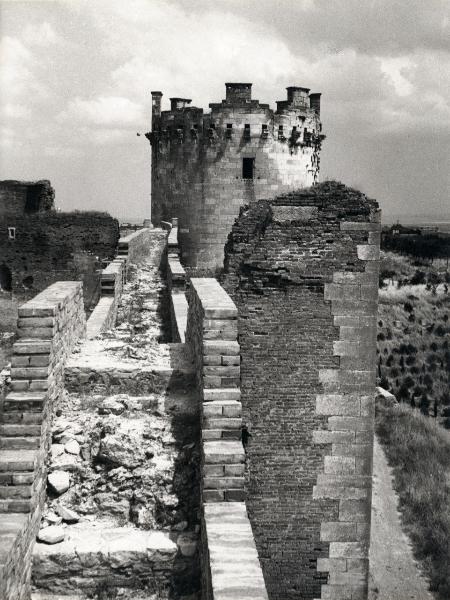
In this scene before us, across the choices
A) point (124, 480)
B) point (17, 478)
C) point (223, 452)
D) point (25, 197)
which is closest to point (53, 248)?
point (25, 197)

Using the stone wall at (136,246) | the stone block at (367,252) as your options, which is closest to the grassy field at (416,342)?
the stone wall at (136,246)

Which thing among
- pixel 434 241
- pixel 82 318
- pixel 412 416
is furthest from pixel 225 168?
pixel 434 241

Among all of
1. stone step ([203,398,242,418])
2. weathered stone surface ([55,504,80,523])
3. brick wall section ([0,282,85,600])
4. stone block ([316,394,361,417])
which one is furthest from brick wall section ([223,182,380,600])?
weathered stone surface ([55,504,80,523])

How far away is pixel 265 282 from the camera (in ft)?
27.0

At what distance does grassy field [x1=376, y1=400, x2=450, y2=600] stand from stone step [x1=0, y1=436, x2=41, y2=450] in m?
8.29

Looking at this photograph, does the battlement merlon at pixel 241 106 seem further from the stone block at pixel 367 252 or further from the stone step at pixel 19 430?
the stone step at pixel 19 430

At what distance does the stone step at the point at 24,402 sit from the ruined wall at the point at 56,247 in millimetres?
18422

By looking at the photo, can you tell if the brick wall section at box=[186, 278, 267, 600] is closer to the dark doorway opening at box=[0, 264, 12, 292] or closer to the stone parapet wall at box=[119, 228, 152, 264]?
the stone parapet wall at box=[119, 228, 152, 264]

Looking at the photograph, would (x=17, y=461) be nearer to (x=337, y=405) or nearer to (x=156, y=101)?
(x=337, y=405)

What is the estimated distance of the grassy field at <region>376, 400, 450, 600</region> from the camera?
480 inches

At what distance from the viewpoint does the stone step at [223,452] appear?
582cm

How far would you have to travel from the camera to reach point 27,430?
5.99 m

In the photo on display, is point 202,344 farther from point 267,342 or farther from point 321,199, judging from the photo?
point 321,199

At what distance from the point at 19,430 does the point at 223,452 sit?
192 centimetres
